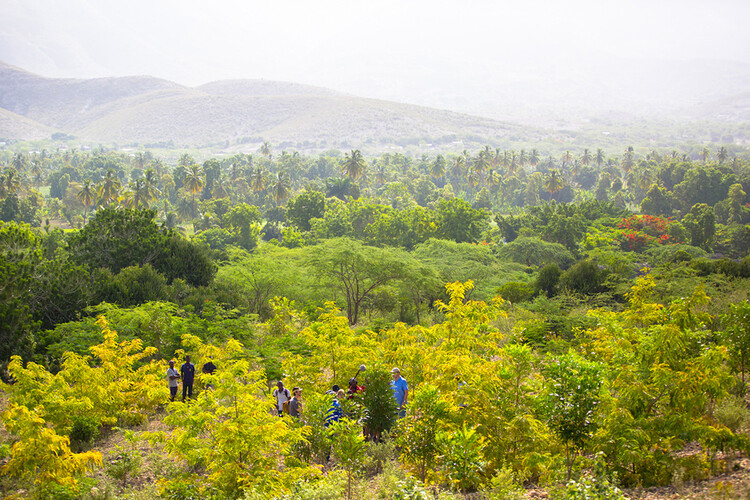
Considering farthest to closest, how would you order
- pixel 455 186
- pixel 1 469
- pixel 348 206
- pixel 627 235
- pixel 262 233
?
1. pixel 455 186
2. pixel 262 233
3. pixel 348 206
4. pixel 627 235
5. pixel 1 469

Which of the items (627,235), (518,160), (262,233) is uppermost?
(518,160)

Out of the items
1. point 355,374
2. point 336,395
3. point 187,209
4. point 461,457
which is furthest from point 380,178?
point 461,457

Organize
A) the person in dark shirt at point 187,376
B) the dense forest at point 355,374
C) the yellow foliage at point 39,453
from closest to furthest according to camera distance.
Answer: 1. the dense forest at point 355,374
2. the yellow foliage at point 39,453
3. the person in dark shirt at point 187,376

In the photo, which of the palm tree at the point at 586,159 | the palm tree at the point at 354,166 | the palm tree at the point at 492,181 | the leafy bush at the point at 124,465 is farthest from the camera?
the palm tree at the point at 586,159

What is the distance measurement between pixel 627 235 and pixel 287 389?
53.8 metres

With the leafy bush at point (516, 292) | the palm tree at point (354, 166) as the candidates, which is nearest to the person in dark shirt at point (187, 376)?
the leafy bush at point (516, 292)

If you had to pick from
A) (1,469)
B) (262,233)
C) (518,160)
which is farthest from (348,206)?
(518,160)

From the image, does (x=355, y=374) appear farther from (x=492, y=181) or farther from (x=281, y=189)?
(x=492, y=181)

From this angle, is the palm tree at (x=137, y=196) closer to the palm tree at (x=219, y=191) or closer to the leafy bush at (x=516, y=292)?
the palm tree at (x=219, y=191)

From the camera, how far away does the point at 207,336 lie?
62.2ft

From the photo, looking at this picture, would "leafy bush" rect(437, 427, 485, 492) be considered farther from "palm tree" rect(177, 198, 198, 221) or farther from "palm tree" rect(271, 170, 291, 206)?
"palm tree" rect(177, 198, 198, 221)

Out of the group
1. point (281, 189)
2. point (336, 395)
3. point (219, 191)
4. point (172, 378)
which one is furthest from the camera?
point (219, 191)

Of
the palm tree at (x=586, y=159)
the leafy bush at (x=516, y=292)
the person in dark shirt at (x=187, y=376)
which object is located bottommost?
the leafy bush at (x=516, y=292)

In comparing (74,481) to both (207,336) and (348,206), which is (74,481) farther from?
(348,206)
